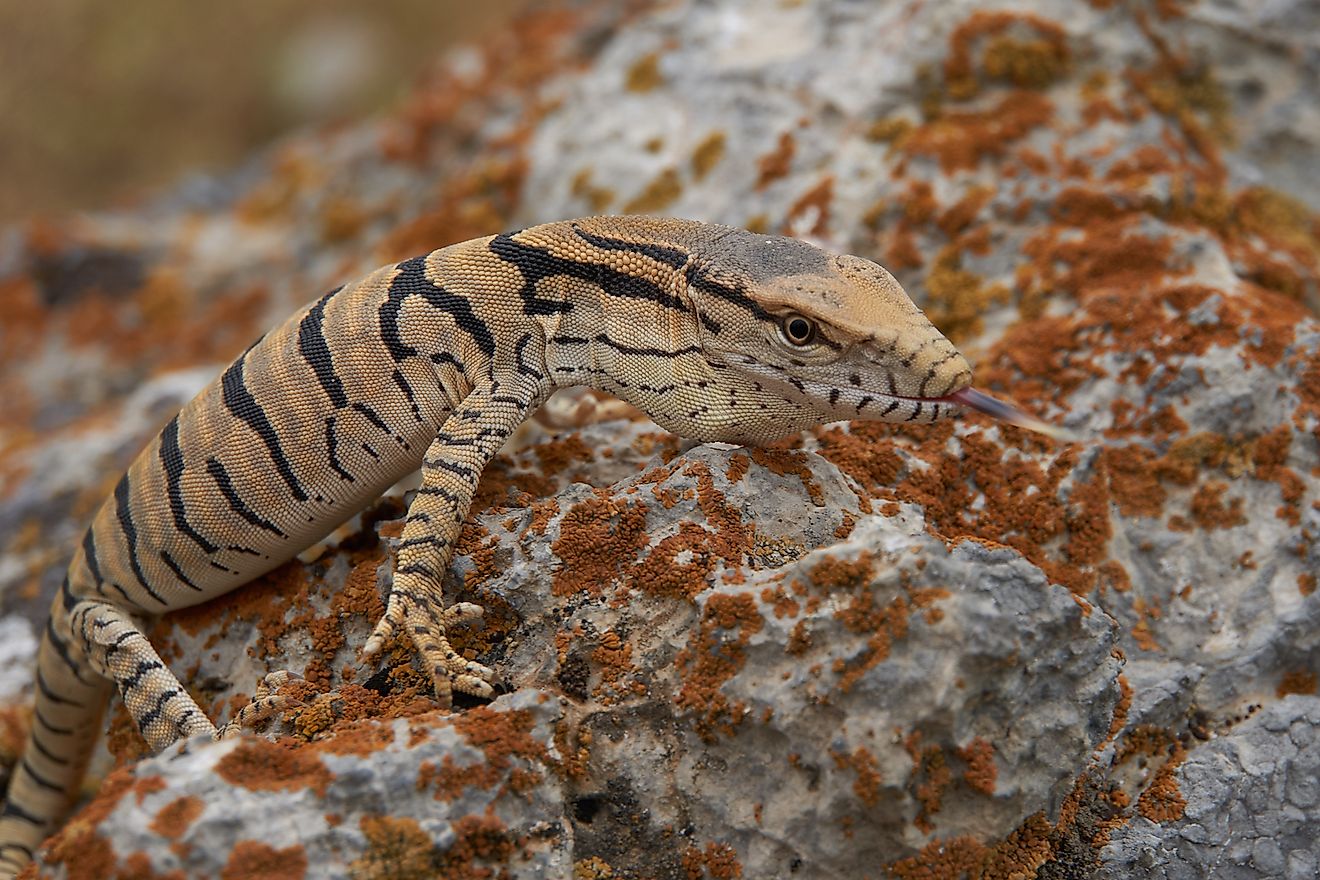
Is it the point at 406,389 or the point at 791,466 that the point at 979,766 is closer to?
the point at 791,466

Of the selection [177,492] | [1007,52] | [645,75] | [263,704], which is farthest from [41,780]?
[1007,52]

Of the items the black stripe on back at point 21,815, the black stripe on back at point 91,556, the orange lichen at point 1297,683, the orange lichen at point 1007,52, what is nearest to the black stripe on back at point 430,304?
the black stripe on back at point 91,556

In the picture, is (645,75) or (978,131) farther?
(645,75)

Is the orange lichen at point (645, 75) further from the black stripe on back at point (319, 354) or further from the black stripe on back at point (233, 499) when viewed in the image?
the black stripe on back at point (233, 499)

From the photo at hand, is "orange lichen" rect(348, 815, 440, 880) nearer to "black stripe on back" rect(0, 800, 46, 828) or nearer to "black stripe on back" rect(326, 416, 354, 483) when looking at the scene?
"black stripe on back" rect(326, 416, 354, 483)

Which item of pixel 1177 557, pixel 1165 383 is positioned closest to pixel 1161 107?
pixel 1165 383
